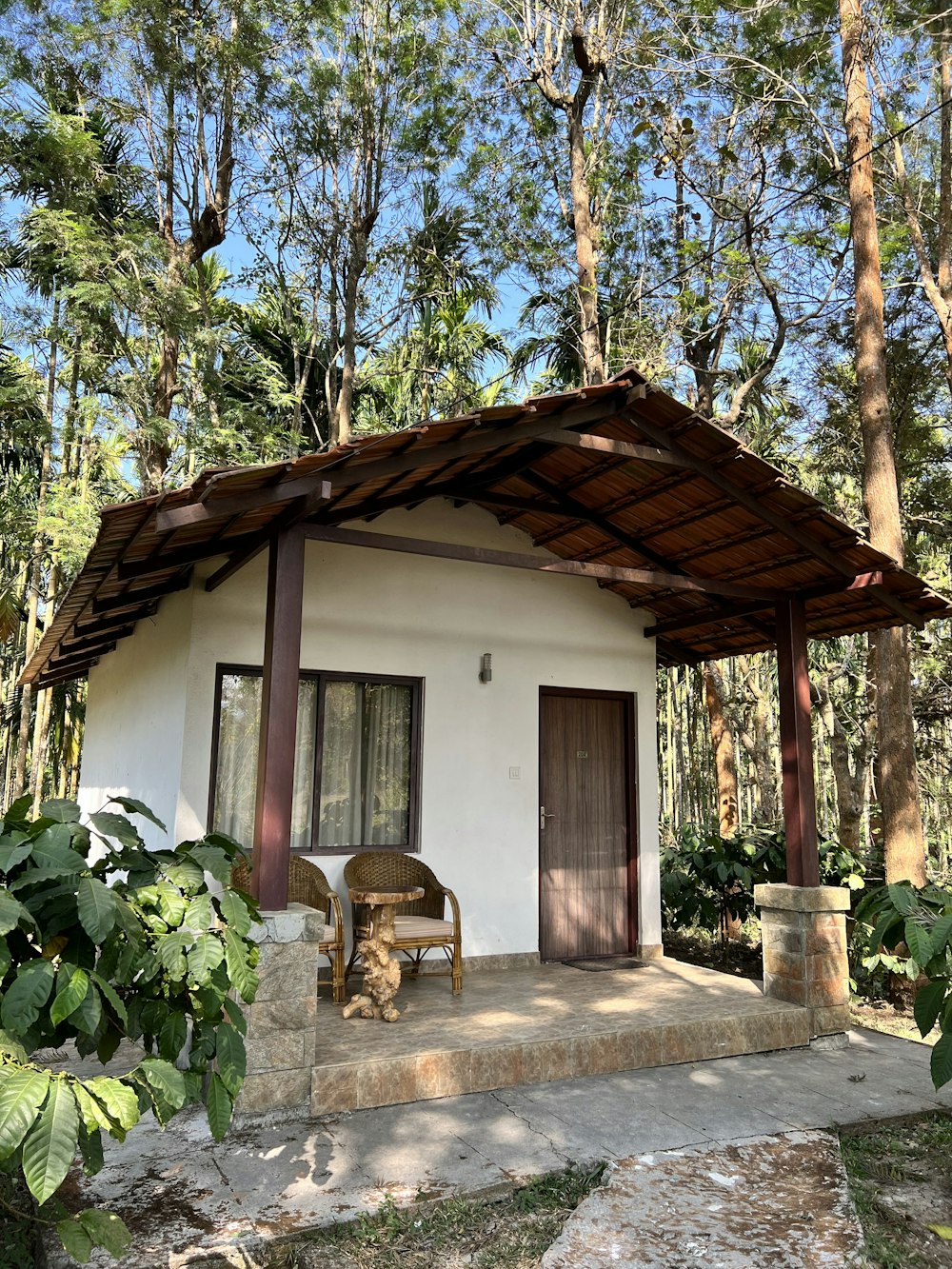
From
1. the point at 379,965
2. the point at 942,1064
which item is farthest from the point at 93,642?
the point at 942,1064

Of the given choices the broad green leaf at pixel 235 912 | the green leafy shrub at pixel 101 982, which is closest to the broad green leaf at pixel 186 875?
the green leafy shrub at pixel 101 982

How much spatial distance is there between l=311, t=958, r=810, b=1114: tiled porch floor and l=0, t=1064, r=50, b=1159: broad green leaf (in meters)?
2.49

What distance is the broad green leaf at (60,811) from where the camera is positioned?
2.43m

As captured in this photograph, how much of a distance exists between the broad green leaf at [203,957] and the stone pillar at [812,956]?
4.33 metres

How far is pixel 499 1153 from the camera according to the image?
3.74 metres

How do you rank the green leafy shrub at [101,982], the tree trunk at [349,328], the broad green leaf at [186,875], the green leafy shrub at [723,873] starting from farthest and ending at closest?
the tree trunk at [349,328] → the green leafy shrub at [723,873] → the broad green leaf at [186,875] → the green leafy shrub at [101,982]

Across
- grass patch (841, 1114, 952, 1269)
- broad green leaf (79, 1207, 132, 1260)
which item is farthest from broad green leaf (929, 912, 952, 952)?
broad green leaf (79, 1207, 132, 1260)

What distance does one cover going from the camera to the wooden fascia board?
4664mm

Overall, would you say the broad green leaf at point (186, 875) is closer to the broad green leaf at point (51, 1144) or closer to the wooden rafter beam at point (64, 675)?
the broad green leaf at point (51, 1144)

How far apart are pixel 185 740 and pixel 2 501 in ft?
25.2

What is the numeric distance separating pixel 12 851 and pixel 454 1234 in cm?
215

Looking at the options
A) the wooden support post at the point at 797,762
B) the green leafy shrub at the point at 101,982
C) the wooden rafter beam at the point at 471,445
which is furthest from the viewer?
the wooden support post at the point at 797,762

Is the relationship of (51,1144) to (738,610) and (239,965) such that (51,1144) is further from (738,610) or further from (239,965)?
(738,610)

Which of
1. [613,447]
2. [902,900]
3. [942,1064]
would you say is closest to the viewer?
[942,1064]
